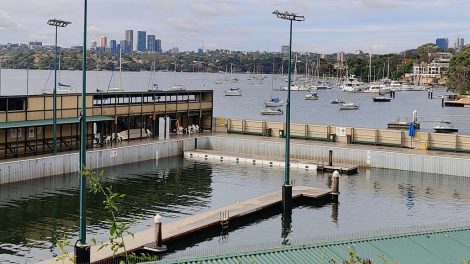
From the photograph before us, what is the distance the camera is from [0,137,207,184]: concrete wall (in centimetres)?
4541

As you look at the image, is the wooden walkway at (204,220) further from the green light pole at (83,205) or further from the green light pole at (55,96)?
the green light pole at (55,96)

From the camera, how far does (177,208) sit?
4038cm

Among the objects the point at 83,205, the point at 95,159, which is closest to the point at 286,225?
the point at 83,205

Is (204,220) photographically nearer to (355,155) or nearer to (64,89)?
(355,155)

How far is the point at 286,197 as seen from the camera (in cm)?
3906

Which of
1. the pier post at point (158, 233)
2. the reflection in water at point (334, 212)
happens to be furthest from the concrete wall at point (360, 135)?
the pier post at point (158, 233)

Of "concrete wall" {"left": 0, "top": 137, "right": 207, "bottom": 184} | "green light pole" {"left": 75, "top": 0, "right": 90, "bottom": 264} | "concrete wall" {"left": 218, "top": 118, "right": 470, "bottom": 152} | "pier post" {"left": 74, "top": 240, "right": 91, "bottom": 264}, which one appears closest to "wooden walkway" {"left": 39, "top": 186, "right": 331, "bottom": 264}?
"pier post" {"left": 74, "top": 240, "right": 91, "bottom": 264}

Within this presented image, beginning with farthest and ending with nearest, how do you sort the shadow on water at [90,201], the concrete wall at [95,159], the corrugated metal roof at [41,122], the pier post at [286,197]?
the corrugated metal roof at [41,122] → the concrete wall at [95,159] → the pier post at [286,197] → the shadow on water at [90,201]

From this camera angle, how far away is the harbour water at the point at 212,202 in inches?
1345

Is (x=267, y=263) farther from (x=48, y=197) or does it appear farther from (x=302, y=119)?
(x=302, y=119)

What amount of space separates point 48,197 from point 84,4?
20581 mm

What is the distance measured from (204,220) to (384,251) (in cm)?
1573

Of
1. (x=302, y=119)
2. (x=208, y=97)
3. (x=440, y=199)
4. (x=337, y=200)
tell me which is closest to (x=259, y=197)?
(x=337, y=200)

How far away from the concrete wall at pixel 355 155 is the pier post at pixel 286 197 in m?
18.1
